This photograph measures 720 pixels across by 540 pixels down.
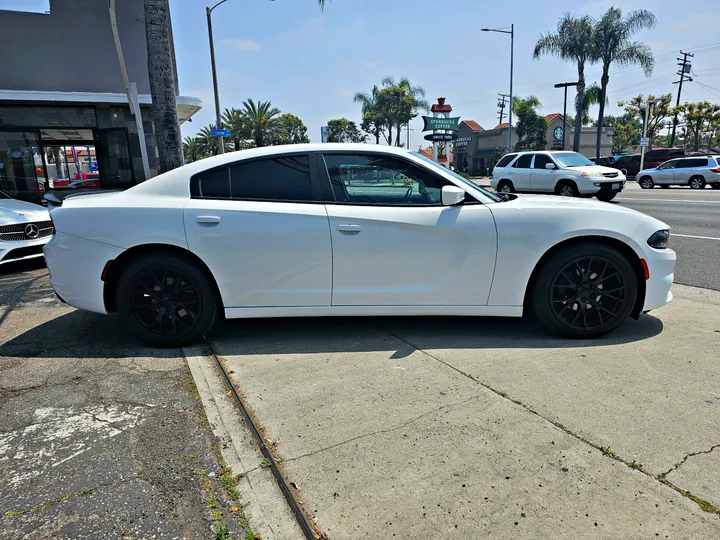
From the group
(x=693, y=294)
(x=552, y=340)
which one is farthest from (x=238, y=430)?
(x=693, y=294)

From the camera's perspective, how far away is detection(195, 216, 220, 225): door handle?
368 cm

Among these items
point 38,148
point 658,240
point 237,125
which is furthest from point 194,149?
point 658,240

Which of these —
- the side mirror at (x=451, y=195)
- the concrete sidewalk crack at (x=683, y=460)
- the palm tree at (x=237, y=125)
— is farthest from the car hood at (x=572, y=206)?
the palm tree at (x=237, y=125)

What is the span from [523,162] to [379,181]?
47.5ft

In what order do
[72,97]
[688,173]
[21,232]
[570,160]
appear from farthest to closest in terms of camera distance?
[688,173]
[570,160]
[72,97]
[21,232]

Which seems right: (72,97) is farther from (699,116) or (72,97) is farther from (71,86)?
(699,116)

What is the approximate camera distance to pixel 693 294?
5270mm

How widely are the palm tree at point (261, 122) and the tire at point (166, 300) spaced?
151 feet

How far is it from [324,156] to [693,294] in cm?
421

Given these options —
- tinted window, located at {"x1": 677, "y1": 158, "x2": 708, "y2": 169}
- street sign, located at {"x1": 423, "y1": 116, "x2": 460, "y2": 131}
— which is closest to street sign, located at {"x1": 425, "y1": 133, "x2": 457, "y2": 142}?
street sign, located at {"x1": 423, "y1": 116, "x2": 460, "y2": 131}

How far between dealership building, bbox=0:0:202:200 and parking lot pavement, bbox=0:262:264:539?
10.9 meters

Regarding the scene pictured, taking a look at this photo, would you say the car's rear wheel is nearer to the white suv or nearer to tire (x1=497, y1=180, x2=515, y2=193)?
the white suv

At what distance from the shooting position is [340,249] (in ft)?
12.1

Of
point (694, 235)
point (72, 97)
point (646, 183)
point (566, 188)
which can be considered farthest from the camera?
point (646, 183)
